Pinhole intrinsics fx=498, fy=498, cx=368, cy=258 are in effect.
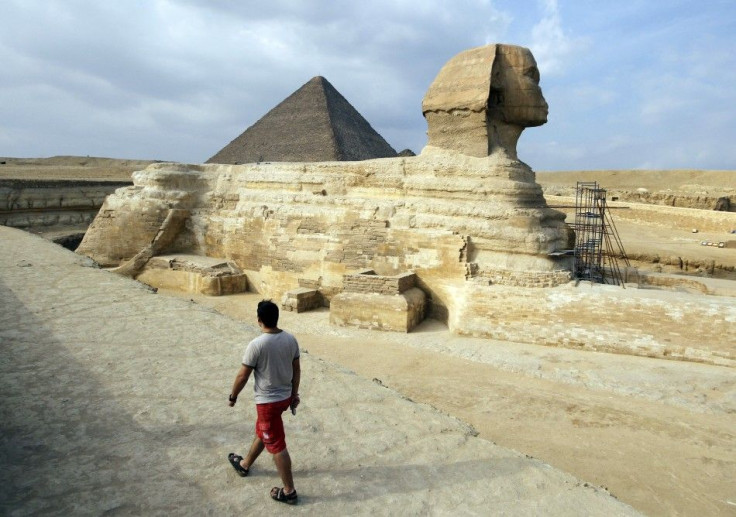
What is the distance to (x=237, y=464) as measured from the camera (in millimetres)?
2496

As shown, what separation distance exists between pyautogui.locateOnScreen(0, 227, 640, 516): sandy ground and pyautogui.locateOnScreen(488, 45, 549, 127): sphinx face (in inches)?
210

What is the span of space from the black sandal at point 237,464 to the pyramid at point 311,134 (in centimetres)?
1234

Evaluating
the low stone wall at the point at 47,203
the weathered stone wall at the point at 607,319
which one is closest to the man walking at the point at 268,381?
the weathered stone wall at the point at 607,319

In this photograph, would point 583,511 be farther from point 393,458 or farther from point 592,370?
point 592,370

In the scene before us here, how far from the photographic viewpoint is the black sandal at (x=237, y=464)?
2484 mm

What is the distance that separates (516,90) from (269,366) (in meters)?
7.03

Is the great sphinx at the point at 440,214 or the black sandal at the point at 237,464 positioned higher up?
the great sphinx at the point at 440,214

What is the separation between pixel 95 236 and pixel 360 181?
6.66m

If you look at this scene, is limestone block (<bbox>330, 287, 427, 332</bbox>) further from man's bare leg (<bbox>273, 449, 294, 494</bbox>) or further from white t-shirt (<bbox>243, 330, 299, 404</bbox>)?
man's bare leg (<bbox>273, 449, 294, 494</bbox>)

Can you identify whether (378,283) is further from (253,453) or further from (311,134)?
(311,134)

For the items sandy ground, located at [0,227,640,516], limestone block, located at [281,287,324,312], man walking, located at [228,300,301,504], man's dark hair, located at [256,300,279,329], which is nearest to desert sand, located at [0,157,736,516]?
sandy ground, located at [0,227,640,516]

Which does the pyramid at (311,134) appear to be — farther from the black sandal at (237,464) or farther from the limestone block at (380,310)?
the black sandal at (237,464)

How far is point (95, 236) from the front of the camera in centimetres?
1145

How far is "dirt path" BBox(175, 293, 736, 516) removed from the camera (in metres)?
3.79
